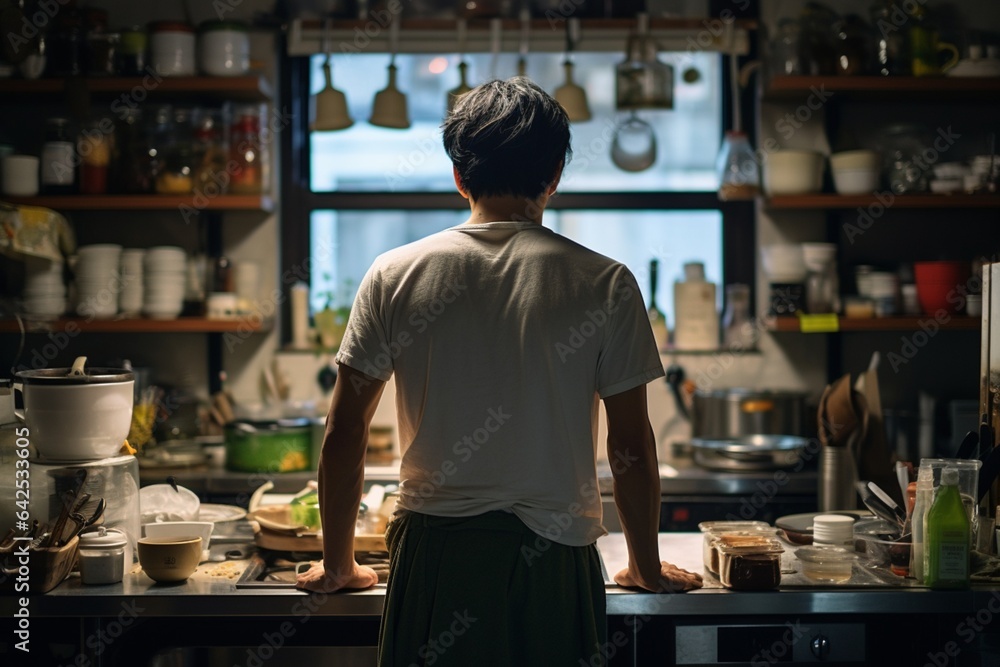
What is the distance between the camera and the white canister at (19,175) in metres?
3.51

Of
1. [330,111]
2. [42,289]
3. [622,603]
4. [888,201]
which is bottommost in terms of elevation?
[622,603]

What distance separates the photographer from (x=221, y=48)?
3510mm

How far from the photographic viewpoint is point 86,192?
3.54m

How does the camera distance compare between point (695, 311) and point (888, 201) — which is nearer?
point (888, 201)

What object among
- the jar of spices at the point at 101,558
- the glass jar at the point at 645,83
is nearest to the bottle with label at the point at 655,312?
the glass jar at the point at 645,83

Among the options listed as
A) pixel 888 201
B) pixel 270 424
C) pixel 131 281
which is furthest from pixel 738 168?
pixel 131 281

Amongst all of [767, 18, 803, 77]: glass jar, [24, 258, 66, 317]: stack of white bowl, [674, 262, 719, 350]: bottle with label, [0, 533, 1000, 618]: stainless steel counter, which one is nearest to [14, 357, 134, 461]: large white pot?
[0, 533, 1000, 618]: stainless steel counter

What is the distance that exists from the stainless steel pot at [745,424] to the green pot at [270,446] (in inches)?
51.4

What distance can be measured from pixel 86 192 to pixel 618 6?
6.74 ft

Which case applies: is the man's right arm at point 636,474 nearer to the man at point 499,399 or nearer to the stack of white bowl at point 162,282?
the man at point 499,399

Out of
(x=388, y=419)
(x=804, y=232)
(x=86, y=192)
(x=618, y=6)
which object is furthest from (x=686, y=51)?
(x=86, y=192)

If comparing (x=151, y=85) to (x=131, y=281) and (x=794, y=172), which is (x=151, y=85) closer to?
(x=131, y=281)

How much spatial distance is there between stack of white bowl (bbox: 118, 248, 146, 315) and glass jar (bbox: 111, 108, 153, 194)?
0.75 ft

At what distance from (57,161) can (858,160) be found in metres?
2.77
